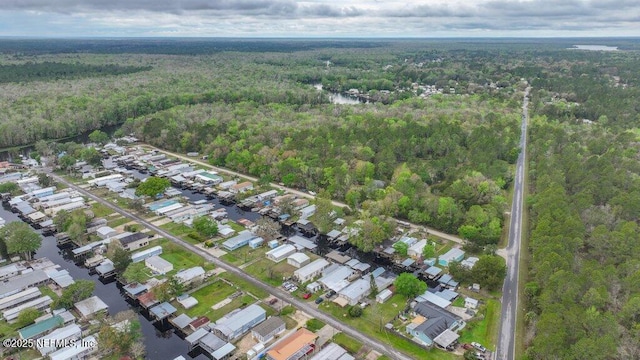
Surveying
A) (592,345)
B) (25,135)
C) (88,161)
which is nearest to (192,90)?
(25,135)

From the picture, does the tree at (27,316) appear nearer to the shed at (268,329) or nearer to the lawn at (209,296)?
the lawn at (209,296)

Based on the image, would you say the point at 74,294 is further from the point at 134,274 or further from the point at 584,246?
the point at 584,246

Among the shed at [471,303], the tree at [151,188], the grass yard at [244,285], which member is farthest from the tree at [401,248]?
the tree at [151,188]

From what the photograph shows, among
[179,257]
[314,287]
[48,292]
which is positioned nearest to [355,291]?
[314,287]

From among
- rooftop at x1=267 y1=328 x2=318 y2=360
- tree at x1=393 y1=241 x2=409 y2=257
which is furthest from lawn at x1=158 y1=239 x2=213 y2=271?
tree at x1=393 y1=241 x2=409 y2=257

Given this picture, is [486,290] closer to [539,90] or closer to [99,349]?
[99,349]

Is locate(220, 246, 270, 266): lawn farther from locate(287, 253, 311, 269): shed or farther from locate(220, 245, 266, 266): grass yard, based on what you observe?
locate(287, 253, 311, 269): shed
